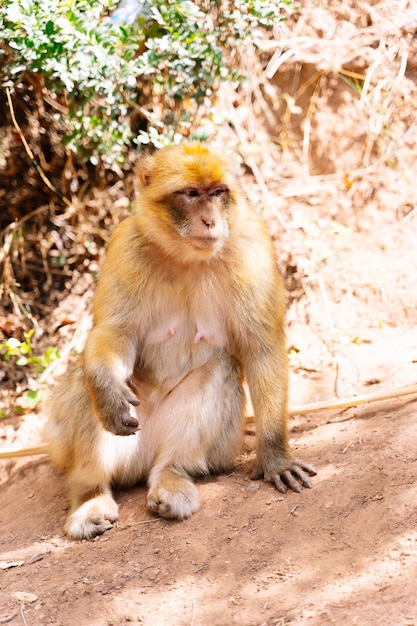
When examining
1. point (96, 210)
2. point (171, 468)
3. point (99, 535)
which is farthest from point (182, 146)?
point (96, 210)

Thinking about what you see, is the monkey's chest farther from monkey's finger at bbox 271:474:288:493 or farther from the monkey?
monkey's finger at bbox 271:474:288:493

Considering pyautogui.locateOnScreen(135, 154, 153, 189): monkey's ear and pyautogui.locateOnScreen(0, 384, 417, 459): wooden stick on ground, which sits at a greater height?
pyautogui.locateOnScreen(135, 154, 153, 189): monkey's ear

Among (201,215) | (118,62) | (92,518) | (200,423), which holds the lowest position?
(92,518)

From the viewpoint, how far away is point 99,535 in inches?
146

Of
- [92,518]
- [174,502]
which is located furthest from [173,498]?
[92,518]

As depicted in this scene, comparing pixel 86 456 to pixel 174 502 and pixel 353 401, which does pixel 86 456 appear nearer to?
pixel 174 502

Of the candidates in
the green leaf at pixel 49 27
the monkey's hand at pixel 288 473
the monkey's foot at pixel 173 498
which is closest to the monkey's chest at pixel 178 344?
the monkey's foot at pixel 173 498

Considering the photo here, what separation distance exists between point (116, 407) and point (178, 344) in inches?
21.3

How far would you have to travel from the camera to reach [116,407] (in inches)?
144

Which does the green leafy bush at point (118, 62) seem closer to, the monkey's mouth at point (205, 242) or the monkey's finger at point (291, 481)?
the monkey's mouth at point (205, 242)

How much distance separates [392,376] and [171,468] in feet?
5.39

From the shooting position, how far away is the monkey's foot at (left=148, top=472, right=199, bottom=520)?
3645 mm

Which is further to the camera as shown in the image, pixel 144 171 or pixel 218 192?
pixel 144 171

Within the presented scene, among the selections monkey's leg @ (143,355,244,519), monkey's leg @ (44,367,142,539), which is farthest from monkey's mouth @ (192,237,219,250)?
monkey's leg @ (44,367,142,539)
